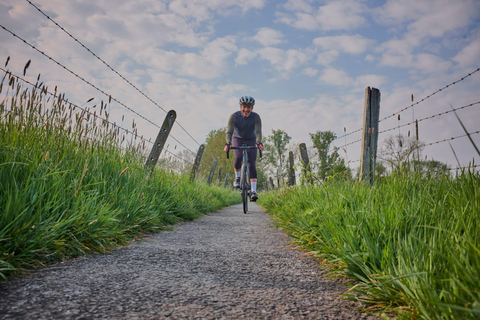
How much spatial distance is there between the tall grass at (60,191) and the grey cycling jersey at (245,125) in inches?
131

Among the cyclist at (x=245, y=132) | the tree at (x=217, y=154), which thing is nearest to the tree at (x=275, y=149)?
the tree at (x=217, y=154)

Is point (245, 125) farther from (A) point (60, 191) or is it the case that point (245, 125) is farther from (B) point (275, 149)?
(B) point (275, 149)

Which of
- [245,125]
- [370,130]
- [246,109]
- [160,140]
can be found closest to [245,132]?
[245,125]

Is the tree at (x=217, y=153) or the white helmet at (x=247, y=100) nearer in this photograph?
the white helmet at (x=247, y=100)

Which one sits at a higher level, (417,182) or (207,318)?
(417,182)

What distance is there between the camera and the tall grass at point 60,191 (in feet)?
→ 6.27

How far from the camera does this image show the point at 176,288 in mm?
1679

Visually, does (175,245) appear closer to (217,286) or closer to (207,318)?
(217,286)

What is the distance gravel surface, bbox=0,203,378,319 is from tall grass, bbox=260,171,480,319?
174 millimetres

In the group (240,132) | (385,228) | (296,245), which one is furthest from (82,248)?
(240,132)

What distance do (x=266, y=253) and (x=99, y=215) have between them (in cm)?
146

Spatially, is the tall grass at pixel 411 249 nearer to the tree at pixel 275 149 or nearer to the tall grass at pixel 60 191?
the tall grass at pixel 60 191

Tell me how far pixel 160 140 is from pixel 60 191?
3149 mm

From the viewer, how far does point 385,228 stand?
6.48 ft
